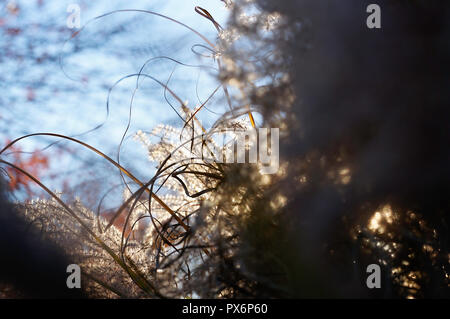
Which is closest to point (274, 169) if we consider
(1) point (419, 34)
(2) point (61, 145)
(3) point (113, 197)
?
(1) point (419, 34)

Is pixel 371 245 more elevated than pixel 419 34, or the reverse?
pixel 419 34

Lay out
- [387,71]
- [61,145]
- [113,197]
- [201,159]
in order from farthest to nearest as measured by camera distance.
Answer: [61,145] < [113,197] < [201,159] < [387,71]

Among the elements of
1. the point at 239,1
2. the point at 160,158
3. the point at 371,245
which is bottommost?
the point at 371,245

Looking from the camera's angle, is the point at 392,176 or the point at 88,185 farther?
the point at 88,185

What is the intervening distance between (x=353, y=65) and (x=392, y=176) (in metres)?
0.08

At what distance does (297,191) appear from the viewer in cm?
27

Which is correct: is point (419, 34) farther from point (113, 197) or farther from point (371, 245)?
point (113, 197)

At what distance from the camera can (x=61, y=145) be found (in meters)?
0.75

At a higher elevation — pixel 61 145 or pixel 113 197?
pixel 61 145

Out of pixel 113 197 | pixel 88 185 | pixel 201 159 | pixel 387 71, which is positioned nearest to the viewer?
pixel 387 71

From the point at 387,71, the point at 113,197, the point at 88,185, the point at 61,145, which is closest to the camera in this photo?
the point at 387,71

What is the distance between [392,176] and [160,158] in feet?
0.79

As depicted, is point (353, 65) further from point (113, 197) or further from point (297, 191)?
point (113, 197)

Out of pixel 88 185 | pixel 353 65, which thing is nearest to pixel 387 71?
pixel 353 65
